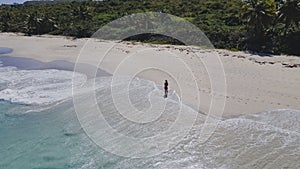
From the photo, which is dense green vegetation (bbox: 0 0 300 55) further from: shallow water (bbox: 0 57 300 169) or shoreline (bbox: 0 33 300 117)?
shallow water (bbox: 0 57 300 169)

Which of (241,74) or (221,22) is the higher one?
(221,22)

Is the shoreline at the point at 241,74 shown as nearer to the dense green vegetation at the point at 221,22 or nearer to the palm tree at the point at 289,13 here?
the dense green vegetation at the point at 221,22

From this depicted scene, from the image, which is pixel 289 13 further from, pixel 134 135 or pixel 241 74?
pixel 134 135

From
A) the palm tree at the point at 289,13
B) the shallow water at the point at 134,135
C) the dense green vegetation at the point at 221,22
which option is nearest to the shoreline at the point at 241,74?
the shallow water at the point at 134,135

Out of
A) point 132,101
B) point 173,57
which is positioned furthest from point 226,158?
point 173,57

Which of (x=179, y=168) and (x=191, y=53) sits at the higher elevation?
(x=191, y=53)

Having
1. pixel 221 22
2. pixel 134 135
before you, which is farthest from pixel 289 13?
pixel 134 135

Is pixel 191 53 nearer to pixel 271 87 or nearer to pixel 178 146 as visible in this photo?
pixel 271 87
